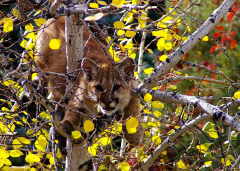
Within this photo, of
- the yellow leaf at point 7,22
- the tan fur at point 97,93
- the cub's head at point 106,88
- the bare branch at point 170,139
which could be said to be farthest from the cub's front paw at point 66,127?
the yellow leaf at point 7,22

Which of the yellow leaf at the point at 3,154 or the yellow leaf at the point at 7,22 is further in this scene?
the yellow leaf at the point at 3,154

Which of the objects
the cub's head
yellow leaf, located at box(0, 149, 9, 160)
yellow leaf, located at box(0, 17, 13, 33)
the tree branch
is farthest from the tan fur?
yellow leaf, located at box(0, 17, 13, 33)

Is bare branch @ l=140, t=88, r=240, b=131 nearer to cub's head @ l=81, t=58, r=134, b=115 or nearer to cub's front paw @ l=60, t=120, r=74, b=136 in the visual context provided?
cub's head @ l=81, t=58, r=134, b=115

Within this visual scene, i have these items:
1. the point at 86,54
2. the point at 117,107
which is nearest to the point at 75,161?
the point at 117,107

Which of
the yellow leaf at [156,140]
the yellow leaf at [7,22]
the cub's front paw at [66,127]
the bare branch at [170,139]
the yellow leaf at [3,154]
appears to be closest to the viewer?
the yellow leaf at [7,22]

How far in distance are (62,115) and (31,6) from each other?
4.67ft

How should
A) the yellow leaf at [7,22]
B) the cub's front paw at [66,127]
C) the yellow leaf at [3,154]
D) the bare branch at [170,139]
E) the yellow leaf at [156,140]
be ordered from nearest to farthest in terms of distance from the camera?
the yellow leaf at [7,22] < the yellow leaf at [3,154] < the bare branch at [170,139] < the yellow leaf at [156,140] < the cub's front paw at [66,127]

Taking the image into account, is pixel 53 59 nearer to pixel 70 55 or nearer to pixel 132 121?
pixel 70 55

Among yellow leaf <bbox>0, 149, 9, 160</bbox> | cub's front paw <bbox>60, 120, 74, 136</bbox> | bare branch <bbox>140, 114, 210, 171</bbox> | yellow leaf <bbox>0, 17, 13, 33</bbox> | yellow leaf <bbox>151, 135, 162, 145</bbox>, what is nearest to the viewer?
yellow leaf <bbox>0, 17, 13, 33</bbox>

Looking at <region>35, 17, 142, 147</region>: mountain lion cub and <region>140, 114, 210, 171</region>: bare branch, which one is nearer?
<region>140, 114, 210, 171</region>: bare branch

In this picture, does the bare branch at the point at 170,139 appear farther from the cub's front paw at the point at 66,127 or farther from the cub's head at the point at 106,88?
the cub's front paw at the point at 66,127

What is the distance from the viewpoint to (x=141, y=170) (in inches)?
127

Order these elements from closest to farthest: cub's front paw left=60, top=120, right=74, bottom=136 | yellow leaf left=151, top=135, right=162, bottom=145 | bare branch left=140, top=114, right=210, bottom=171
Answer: bare branch left=140, top=114, right=210, bottom=171 → yellow leaf left=151, top=135, right=162, bottom=145 → cub's front paw left=60, top=120, right=74, bottom=136

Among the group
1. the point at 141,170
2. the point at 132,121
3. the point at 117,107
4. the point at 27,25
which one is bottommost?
the point at 141,170
